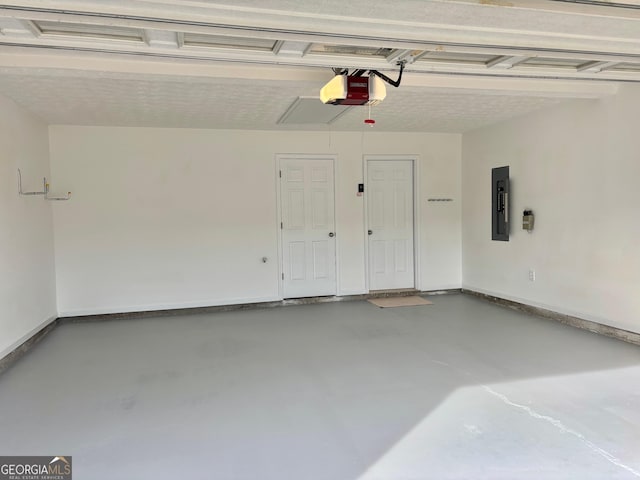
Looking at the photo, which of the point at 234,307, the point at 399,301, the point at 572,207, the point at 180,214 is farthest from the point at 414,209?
the point at 180,214

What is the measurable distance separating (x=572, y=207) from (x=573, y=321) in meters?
1.23

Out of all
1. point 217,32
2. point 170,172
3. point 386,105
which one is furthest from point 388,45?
point 170,172

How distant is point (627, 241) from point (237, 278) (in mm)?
4420

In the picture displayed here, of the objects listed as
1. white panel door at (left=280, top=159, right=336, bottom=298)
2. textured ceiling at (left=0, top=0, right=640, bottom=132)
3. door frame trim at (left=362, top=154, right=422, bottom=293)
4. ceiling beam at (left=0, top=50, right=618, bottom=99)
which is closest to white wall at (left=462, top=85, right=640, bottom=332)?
textured ceiling at (left=0, top=0, right=640, bottom=132)

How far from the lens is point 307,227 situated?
245 inches

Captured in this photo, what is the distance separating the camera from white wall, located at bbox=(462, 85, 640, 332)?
4.18 metres

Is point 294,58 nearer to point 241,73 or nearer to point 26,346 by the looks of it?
point 241,73

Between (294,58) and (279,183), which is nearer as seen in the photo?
(294,58)

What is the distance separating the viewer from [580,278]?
15.4ft

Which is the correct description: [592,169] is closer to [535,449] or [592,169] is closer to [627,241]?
[627,241]

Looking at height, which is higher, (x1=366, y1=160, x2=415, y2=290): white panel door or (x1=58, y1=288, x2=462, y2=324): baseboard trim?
(x1=366, y1=160, x2=415, y2=290): white panel door

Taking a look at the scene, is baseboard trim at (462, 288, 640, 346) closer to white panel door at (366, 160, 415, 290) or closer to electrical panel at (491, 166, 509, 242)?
electrical panel at (491, 166, 509, 242)

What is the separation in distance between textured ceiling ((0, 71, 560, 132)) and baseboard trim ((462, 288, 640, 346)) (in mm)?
2345

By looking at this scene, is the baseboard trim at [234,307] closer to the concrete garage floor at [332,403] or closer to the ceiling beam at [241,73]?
the concrete garage floor at [332,403]
